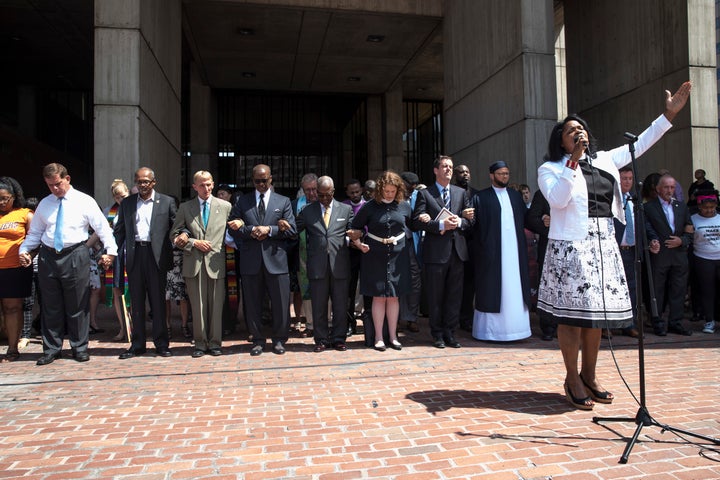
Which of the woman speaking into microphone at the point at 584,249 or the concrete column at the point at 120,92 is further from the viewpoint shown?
the concrete column at the point at 120,92

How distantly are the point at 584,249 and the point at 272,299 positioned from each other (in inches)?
135

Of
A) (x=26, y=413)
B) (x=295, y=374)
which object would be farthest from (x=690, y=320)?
(x=26, y=413)

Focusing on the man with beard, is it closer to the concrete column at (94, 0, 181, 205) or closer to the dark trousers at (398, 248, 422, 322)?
the dark trousers at (398, 248, 422, 322)

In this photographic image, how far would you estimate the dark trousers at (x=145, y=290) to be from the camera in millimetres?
5660

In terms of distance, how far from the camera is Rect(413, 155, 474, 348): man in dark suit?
5.91 m

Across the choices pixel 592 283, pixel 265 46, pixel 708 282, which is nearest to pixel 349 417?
pixel 592 283

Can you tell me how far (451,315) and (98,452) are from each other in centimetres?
394

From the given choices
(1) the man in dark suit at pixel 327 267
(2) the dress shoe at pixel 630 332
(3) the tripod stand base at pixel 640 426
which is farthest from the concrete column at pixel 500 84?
(3) the tripod stand base at pixel 640 426

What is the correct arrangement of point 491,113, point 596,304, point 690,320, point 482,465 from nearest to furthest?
point 482,465, point 596,304, point 690,320, point 491,113

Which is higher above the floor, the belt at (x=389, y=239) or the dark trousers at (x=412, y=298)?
the belt at (x=389, y=239)

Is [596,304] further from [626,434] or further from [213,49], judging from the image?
[213,49]

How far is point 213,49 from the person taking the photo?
14312mm

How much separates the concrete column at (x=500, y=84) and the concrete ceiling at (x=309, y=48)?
1.96 meters

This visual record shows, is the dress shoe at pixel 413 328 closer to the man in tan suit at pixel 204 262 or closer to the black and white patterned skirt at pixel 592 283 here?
the man in tan suit at pixel 204 262
